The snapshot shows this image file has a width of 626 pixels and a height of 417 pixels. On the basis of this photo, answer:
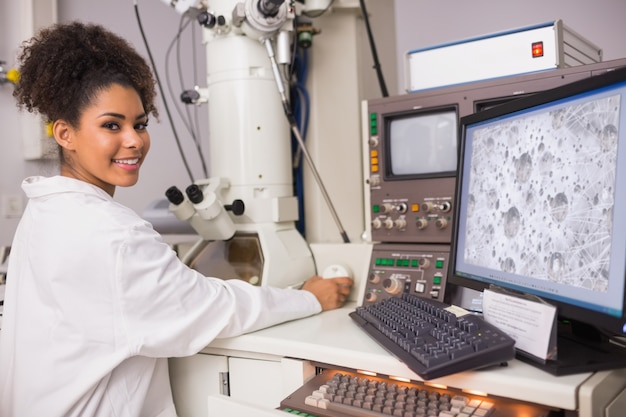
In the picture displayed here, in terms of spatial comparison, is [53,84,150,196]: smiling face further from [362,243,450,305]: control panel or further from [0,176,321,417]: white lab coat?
[362,243,450,305]: control panel

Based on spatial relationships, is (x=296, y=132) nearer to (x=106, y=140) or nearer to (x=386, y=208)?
(x=386, y=208)

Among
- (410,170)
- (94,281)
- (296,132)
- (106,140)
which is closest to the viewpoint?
(94,281)

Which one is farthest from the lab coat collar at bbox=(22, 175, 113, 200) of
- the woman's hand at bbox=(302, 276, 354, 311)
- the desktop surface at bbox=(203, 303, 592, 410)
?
the woman's hand at bbox=(302, 276, 354, 311)

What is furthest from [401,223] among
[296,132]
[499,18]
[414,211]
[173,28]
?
[173,28]

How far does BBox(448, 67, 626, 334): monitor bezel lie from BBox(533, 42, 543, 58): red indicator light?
265 mm

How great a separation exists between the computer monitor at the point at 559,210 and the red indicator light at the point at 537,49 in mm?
266

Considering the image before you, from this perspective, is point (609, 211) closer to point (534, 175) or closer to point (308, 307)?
point (534, 175)

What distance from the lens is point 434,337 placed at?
91cm

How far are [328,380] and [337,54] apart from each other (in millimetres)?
1096

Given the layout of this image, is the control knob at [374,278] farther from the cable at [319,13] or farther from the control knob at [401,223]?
the cable at [319,13]

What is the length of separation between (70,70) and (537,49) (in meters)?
1.04

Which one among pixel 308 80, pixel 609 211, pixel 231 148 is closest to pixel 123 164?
pixel 231 148

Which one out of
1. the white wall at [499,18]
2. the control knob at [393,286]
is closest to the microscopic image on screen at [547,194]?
the control knob at [393,286]

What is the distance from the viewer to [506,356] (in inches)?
32.3
